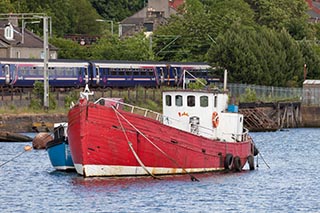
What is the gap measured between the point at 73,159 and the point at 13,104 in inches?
1747

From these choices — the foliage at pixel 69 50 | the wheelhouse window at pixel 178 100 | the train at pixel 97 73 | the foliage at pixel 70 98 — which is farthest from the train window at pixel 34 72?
the wheelhouse window at pixel 178 100

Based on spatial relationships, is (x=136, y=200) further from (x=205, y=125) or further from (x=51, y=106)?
(x=51, y=106)

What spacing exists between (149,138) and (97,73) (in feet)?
203

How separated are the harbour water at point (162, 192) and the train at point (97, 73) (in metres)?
42.2

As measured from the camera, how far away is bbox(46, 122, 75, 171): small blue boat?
57375 mm

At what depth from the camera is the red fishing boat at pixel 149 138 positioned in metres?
51.4

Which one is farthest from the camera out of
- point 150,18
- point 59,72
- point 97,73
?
point 150,18

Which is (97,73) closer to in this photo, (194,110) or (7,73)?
(7,73)

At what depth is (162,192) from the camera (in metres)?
49.9

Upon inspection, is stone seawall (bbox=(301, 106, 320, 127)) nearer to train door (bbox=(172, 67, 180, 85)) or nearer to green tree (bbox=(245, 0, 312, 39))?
train door (bbox=(172, 67, 180, 85))

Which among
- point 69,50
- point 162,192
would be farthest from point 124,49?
point 162,192

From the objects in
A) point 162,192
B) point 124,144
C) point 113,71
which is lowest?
point 162,192

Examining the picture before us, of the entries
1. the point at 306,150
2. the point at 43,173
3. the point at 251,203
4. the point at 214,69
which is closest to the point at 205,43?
the point at 214,69

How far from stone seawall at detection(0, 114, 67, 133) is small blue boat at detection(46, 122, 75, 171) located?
31957 millimetres
